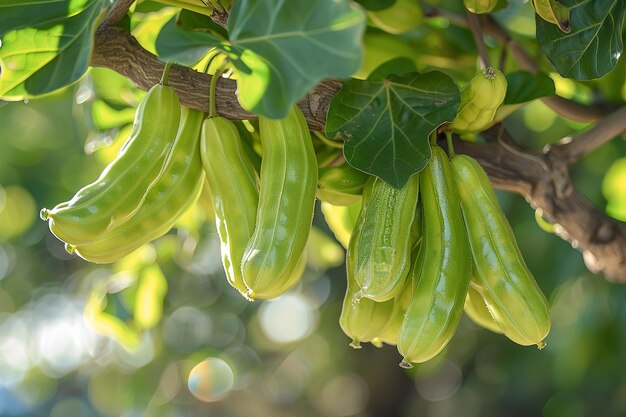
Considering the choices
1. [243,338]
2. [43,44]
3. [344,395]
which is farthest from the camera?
[344,395]

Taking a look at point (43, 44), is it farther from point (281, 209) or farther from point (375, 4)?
point (375, 4)

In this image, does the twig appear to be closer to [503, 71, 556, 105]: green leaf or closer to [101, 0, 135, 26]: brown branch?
[503, 71, 556, 105]: green leaf

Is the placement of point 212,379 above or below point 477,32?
below

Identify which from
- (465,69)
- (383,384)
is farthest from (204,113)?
(383,384)

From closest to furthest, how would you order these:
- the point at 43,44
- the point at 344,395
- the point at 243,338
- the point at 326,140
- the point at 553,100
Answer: the point at 43,44 → the point at 326,140 → the point at 553,100 → the point at 243,338 → the point at 344,395

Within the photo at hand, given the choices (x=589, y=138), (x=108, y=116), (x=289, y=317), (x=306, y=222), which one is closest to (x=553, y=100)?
(x=589, y=138)

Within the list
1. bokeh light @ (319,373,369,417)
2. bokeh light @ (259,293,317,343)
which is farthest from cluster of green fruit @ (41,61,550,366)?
bokeh light @ (319,373,369,417)

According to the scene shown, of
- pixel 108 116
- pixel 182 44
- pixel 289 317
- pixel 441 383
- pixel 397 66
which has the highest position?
pixel 182 44

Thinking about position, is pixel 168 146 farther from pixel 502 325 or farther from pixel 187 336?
pixel 187 336

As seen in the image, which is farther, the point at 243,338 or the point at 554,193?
the point at 243,338
